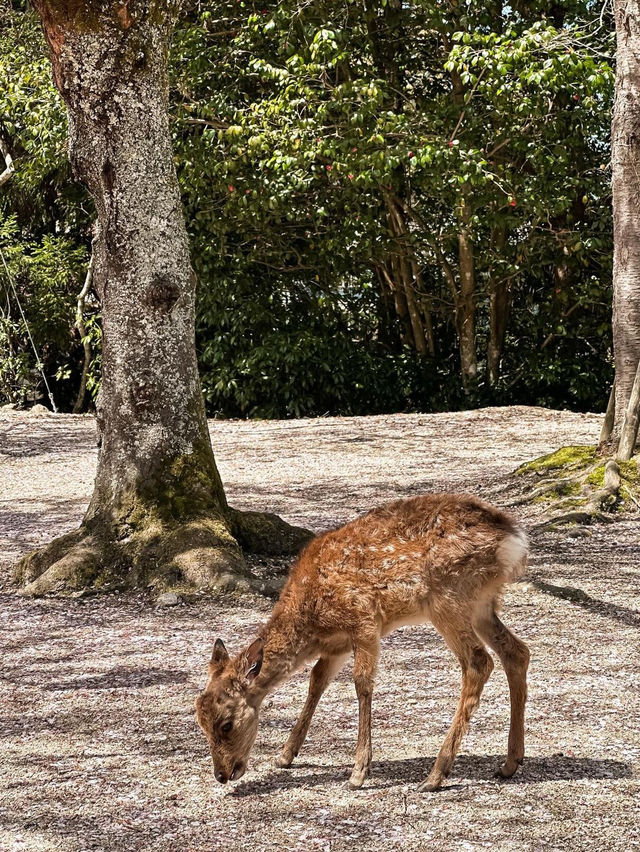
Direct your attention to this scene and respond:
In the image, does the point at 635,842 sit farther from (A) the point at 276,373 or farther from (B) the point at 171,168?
(A) the point at 276,373

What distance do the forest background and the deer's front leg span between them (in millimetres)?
9977

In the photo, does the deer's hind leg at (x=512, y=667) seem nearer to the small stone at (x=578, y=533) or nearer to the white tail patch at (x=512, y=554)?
the white tail patch at (x=512, y=554)

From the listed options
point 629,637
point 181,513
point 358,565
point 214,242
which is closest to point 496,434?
point 214,242

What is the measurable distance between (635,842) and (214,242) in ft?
48.2

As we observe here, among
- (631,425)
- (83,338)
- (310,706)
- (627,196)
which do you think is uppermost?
(627,196)

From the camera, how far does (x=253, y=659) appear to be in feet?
13.1

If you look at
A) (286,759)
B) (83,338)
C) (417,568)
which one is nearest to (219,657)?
A: (286,759)

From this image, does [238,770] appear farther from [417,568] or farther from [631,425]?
[631,425]

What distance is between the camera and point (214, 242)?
1733 centimetres

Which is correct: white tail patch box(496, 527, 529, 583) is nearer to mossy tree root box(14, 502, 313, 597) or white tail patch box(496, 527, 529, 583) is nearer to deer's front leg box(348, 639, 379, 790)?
deer's front leg box(348, 639, 379, 790)

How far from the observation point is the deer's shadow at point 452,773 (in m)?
4.08

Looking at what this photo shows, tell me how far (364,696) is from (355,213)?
13555 millimetres

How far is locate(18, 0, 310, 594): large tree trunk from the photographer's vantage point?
748 cm

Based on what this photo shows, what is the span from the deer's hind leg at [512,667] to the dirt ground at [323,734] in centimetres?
11
